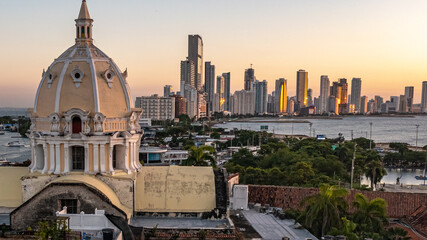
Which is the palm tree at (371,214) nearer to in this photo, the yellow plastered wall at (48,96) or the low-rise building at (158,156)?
the yellow plastered wall at (48,96)

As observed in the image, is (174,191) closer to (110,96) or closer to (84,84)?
(110,96)

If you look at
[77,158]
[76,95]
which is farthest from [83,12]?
[77,158]

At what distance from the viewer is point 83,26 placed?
2662 cm

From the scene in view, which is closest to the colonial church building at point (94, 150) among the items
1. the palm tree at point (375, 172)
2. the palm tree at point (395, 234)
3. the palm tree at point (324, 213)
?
the palm tree at point (324, 213)

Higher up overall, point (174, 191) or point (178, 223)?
point (174, 191)

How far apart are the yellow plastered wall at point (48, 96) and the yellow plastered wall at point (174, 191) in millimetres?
7553

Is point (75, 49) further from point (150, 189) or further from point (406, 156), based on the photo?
point (406, 156)

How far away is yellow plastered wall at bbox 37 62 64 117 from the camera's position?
24.3m

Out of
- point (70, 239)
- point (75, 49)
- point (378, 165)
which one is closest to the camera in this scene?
point (70, 239)

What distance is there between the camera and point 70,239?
705 inches

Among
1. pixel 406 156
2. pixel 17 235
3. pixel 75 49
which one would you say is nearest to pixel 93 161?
pixel 17 235

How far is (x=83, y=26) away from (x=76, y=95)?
5.84 m

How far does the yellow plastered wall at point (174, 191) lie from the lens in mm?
24219

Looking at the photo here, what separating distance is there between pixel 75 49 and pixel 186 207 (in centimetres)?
1356
